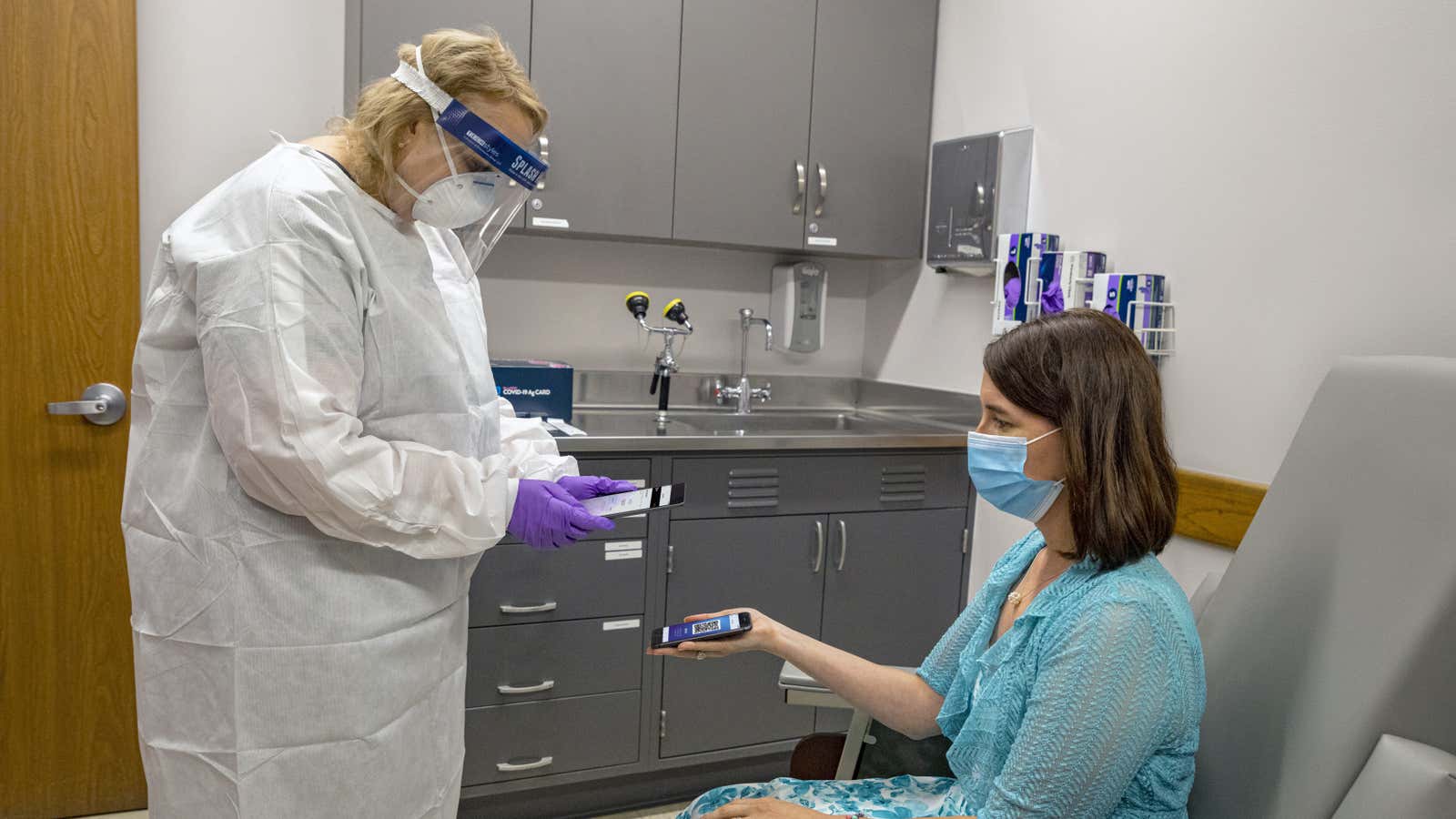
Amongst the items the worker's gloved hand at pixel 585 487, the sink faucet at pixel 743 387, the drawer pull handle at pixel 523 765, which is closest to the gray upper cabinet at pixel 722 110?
the sink faucet at pixel 743 387

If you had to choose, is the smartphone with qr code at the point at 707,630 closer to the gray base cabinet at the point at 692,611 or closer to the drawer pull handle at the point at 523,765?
the gray base cabinet at the point at 692,611

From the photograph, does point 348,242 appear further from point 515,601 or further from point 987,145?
point 987,145

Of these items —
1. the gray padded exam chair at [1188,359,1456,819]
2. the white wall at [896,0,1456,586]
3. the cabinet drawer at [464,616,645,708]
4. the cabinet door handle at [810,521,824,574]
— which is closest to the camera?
the gray padded exam chair at [1188,359,1456,819]

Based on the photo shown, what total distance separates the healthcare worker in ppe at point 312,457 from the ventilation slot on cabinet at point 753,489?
117 centimetres

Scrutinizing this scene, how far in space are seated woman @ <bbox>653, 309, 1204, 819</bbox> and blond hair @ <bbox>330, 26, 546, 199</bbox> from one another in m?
0.75

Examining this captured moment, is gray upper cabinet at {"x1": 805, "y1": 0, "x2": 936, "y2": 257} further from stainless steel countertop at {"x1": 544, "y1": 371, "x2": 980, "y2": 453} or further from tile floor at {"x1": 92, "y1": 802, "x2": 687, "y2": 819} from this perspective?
tile floor at {"x1": 92, "y1": 802, "x2": 687, "y2": 819}

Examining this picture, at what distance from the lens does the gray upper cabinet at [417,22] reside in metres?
2.36

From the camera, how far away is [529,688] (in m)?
2.28

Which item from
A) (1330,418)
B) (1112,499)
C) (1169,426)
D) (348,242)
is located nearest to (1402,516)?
(1330,418)

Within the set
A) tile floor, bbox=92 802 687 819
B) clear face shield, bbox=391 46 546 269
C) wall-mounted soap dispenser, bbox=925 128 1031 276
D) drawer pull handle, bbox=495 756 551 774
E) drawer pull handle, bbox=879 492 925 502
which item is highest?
wall-mounted soap dispenser, bbox=925 128 1031 276

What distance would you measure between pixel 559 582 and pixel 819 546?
72 cm

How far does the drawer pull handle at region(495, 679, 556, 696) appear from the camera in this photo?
7.41 feet

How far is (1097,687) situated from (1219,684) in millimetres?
343

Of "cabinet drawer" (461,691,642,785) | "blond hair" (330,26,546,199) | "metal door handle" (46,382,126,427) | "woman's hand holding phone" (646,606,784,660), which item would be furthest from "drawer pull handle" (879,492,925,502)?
"metal door handle" (46,382,126,427)
